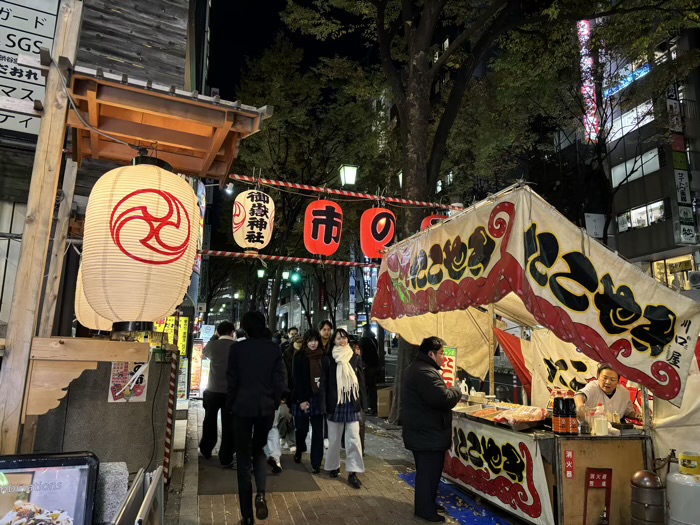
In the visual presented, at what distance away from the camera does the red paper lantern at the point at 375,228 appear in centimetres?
1210

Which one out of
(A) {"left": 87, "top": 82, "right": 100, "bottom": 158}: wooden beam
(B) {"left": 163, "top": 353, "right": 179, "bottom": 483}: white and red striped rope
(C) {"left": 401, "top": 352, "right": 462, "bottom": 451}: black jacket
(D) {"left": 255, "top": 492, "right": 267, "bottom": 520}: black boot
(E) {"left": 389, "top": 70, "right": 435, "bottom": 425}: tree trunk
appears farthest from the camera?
(E) {"left": 389, "top": 70, "right": 435, "bottom": 425}: tree trunk

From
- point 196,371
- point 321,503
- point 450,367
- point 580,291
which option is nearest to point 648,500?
point 580,291

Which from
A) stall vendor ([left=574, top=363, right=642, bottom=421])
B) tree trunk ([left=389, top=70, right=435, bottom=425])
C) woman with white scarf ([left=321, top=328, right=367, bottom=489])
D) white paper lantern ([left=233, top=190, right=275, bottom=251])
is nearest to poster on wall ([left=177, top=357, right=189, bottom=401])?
white paper lantern ([left=233, top=190, right=275, bottom=251])

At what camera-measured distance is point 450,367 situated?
8.84 m

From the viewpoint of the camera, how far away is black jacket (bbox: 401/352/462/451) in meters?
6.00

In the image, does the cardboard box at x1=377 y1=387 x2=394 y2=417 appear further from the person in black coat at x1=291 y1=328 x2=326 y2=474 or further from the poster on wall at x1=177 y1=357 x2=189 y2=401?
the poster on wall at x1=177 y1=357 x2=189 y2=401

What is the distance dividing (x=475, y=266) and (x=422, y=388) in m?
1.75

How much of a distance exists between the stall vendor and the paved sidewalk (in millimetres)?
2700

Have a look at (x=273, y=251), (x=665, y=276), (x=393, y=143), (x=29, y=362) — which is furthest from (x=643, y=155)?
(x=29, y=362)

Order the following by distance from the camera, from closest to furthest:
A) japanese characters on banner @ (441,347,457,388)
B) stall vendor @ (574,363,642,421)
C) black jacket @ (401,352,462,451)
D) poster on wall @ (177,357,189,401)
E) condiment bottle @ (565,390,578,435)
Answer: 1. condiment bottle @ (565,390,578,435)
2. black jacket @ (401,352,462,451)
3. stall vendor @ (574,363,642,421)
4. japanese characters on banner @ (441,347,457,388)
5. poster on wall @ (177,357,189,401)

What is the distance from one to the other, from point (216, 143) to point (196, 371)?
52.0 ft

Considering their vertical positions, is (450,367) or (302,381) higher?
(450,367)

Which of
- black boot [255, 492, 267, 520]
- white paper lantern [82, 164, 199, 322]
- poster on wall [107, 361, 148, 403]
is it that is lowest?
black boot [255, 492, 267, 520]

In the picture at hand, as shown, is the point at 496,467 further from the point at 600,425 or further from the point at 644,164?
the point at 644,164
